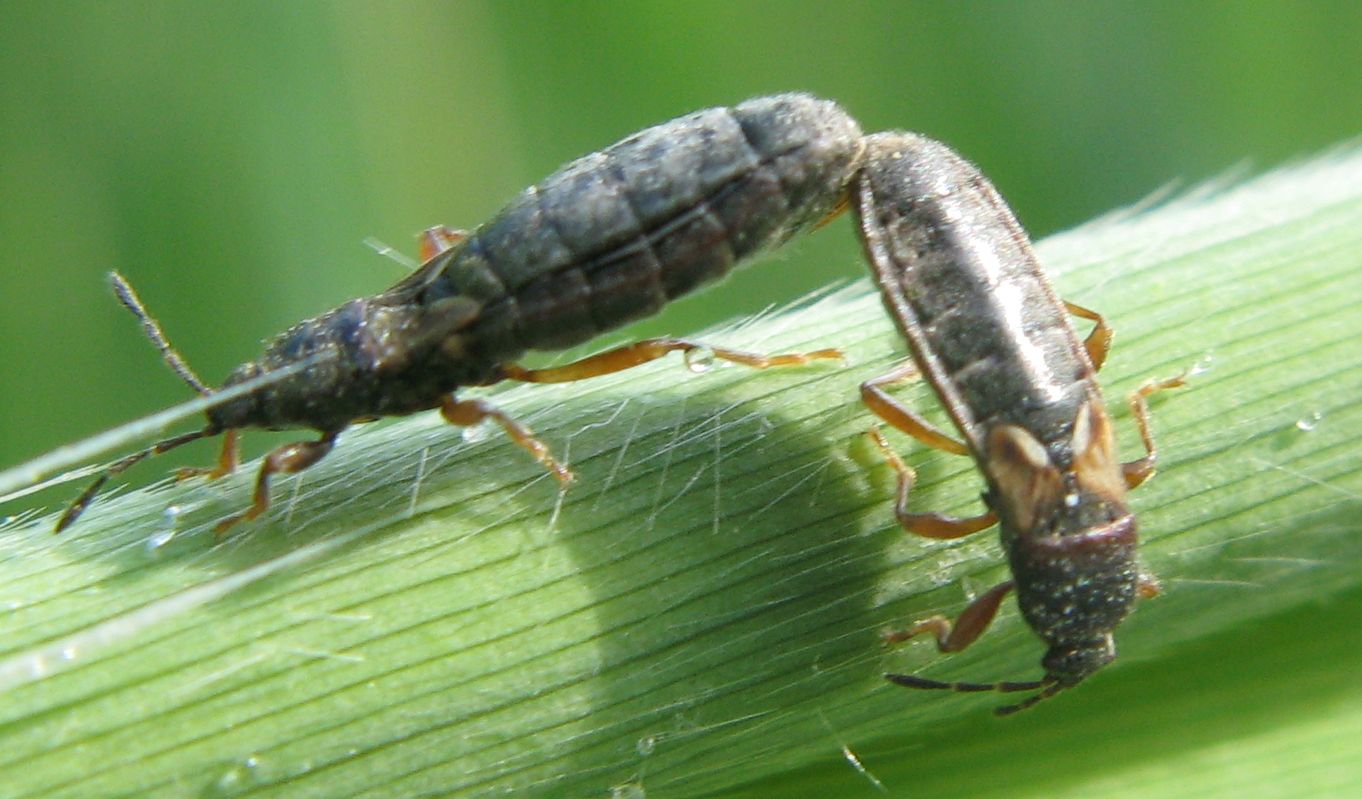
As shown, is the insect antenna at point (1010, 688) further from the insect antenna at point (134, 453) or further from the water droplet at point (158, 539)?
the insect antenna at point (134, 453)

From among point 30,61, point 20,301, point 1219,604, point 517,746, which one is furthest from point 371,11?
point 1219,604

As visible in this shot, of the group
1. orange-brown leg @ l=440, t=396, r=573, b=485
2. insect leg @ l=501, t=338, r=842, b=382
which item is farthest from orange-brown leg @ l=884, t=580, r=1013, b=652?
orange-brown leg @ l=440, t=396, r=573, b=485

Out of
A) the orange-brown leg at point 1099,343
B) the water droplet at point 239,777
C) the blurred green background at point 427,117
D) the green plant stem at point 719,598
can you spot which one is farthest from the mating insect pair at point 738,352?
the blurred green background at point 427,117

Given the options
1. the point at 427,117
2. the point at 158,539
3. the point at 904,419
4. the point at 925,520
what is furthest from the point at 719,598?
the point at 427,117

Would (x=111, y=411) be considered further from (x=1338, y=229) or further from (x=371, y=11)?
(x=1338, y=229)

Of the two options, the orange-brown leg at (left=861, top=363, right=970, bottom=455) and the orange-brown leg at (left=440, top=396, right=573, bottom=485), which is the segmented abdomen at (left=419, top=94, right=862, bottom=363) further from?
the orange-brown leg at (left=861, top=363, right=970, bottom=455)
